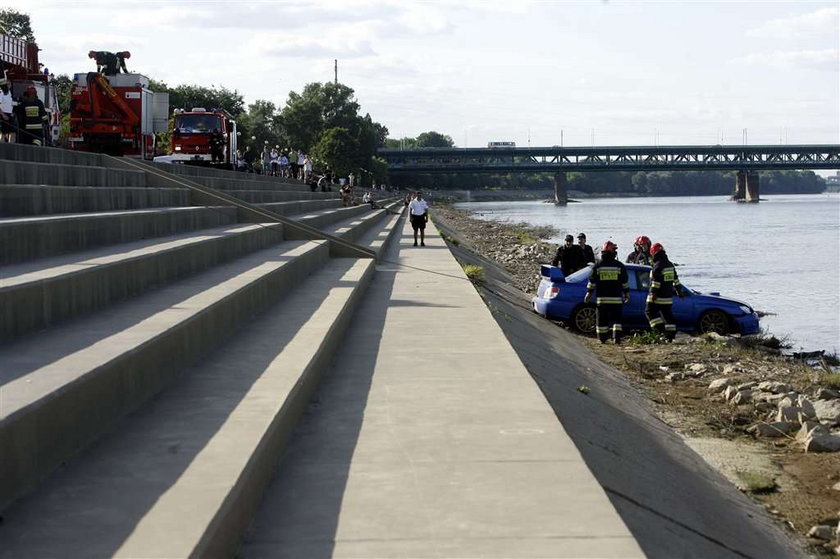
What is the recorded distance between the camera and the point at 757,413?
43.1ft

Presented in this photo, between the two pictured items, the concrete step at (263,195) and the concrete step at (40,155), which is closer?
the concrete step at (40,155)

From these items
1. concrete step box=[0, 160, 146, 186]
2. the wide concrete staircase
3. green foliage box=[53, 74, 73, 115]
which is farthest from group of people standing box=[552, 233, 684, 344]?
green foliage box=[53, 74, 73, 115]

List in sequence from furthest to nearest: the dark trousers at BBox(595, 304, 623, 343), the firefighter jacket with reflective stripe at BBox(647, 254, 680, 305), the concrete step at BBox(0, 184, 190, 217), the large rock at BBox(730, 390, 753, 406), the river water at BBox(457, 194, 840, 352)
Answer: the river water at BBox(457, 194, 840, 352)
the dark trousers at BBox(595, 304, 623, 343)
the firefighter jacket with reflective stripe at BBox(647, 254, 680, 305)
the large rock at BBox(730, 390, 753, 406)
the concrete step at BBox(0, 184, 190, 217)

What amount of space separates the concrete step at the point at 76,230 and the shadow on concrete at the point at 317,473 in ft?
7.75

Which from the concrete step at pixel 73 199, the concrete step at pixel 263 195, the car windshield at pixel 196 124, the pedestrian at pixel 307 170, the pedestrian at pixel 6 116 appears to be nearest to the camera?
the concrete step at pixel 73 199

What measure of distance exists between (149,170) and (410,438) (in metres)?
11.1

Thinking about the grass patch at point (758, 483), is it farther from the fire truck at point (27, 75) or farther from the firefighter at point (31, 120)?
the fire truck at point (27, 75)

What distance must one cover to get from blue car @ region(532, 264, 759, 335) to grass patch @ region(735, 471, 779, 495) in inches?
402

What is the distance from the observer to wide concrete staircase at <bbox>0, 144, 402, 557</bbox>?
A: 15.3 feet

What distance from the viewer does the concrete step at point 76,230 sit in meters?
8.07

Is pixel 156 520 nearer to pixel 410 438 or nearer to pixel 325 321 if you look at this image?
pixel 410 438

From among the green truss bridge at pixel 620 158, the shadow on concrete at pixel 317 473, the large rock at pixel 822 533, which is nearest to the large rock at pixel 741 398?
the shadow on concrete at pixel 317 473

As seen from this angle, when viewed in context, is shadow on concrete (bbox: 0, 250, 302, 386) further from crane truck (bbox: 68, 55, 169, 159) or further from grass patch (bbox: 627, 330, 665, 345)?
crane truck (bbox: 68, 55, 169, 159)

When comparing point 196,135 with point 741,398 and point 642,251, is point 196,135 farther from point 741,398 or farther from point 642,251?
point 741,398
